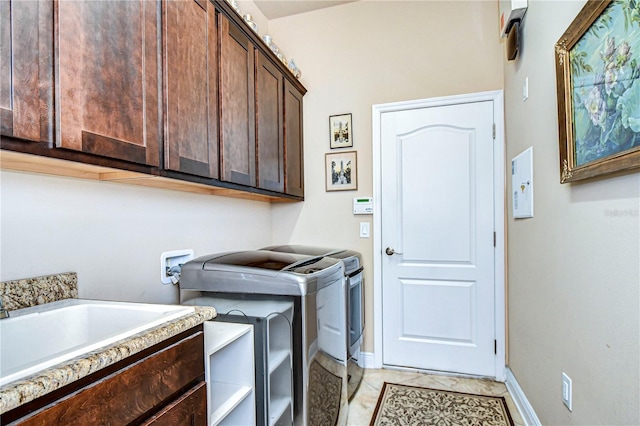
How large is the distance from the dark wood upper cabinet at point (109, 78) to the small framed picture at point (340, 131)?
1692 millimetres

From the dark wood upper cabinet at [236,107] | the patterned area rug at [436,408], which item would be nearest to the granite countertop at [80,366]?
the dark wood upper cabinet at [236,107]

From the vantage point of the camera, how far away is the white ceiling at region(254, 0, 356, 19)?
272cm

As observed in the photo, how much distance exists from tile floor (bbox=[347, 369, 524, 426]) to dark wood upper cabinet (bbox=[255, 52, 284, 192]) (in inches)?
59.7

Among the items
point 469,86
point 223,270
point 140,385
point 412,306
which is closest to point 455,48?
point 469,86

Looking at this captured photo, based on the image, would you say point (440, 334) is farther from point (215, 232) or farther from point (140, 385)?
point (140, 385)

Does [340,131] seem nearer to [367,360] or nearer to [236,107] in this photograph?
[236,107]

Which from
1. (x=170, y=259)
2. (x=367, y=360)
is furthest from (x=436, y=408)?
(x=170, y=259)

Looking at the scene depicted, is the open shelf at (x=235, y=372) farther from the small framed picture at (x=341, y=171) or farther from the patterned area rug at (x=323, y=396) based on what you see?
the small framed picture at (x=341, y=171)

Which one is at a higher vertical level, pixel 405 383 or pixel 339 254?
pixel 339 254

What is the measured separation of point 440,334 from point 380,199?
1138 mm

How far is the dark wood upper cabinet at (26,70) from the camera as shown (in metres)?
0.79

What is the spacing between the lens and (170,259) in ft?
5.62

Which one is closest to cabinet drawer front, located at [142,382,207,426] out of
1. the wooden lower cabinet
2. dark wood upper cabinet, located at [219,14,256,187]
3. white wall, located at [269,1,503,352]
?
the wooden lower cabinet

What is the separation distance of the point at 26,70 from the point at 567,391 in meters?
2.14
